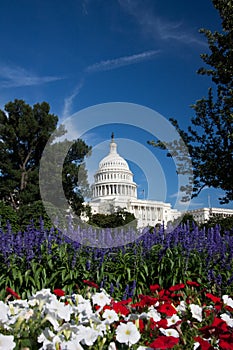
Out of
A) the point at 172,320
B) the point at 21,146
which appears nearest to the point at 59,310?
the point at 172,320

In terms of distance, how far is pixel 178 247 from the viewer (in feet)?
21.4

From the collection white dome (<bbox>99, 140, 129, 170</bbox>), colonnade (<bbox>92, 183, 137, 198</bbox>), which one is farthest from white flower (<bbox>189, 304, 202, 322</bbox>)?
colonnade (<bbox>92, 183, 137, 198</bbox>)

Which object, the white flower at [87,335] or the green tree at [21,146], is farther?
the green tree at [21,146]

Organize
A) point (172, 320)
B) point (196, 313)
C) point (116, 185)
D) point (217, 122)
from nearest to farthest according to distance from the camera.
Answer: point (172, 320) → point (196, 313) → point (217, 122) → point (116, 185)

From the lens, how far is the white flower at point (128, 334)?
91.0 inches

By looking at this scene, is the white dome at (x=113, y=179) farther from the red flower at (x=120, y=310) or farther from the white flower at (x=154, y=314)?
the red flower at (x=120, y=310)

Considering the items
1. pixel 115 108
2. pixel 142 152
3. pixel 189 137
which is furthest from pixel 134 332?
pixel 189 137

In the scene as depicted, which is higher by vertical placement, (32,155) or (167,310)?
(32,155)

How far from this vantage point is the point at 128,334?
2.35 metres

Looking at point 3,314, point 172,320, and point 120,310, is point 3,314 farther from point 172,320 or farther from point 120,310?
point 172,320

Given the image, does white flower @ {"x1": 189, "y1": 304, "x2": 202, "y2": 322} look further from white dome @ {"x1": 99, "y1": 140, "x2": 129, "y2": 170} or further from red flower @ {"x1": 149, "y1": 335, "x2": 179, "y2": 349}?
white dome @ {"x1": 99, "y1": 140, "x2": 129, "y2": 170}

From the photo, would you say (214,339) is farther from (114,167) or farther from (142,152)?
(114,167)

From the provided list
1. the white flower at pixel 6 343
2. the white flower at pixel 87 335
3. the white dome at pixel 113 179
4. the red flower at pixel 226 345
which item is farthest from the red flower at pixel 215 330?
the white dome at pixel 113 179

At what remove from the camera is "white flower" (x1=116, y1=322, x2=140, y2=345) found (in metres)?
2.31
